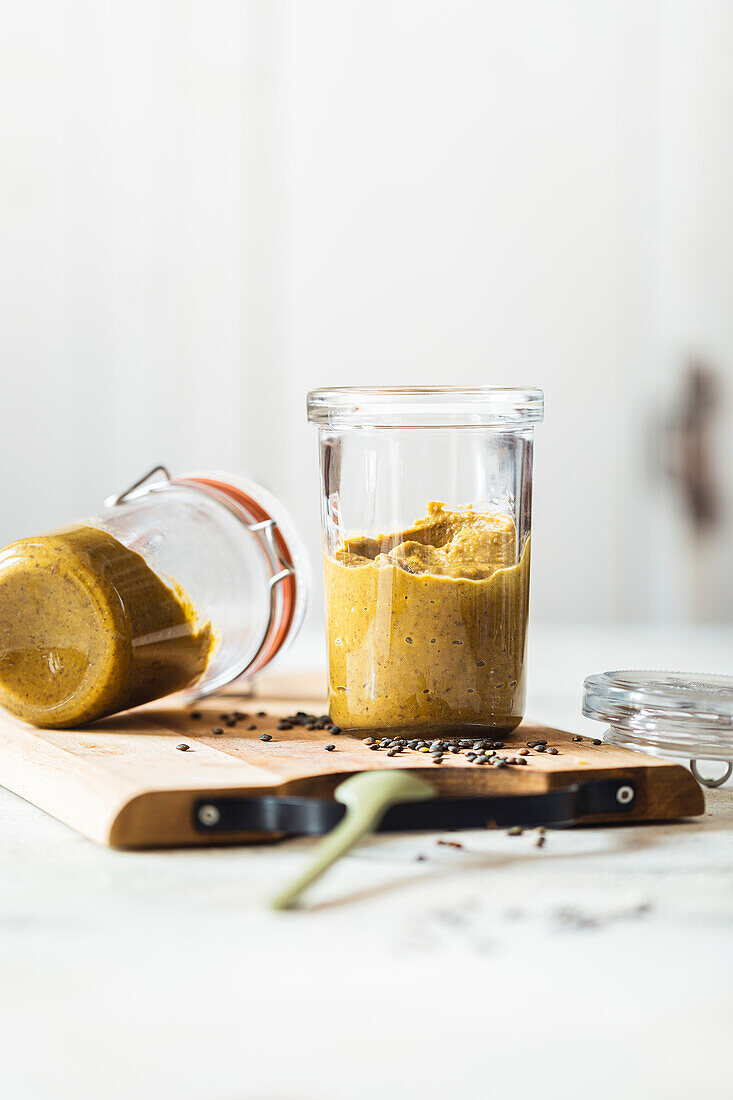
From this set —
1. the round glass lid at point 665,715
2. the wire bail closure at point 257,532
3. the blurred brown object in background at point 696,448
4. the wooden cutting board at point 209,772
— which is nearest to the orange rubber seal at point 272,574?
the wire bail closure at point 257,532

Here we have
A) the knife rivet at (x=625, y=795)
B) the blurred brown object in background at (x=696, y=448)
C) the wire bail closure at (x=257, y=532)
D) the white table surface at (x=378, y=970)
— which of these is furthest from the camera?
the blurred brown object in background at (x=696, y=448)

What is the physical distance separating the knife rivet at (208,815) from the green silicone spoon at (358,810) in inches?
2.7

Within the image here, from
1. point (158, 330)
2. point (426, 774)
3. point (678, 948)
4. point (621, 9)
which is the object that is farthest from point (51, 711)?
point (621, 9)

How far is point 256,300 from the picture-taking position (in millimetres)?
2285

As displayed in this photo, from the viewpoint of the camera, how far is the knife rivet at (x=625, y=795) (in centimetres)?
78

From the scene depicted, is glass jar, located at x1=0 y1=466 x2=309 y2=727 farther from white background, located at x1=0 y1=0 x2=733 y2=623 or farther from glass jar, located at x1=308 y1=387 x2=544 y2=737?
white background, located at x1=0 y1=0 x2=733 y2=623

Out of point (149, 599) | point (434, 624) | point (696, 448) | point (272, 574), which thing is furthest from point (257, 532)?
point (696, 448)

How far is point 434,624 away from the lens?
88cm

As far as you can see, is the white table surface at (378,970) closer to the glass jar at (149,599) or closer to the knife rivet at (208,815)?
the knife rivet at (208,815)

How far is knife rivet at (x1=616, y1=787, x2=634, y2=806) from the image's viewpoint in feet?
2.56

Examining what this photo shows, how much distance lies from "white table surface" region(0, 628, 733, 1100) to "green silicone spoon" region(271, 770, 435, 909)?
0.8 inches

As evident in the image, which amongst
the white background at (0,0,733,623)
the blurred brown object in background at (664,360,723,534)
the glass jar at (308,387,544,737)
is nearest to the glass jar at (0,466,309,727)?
the glass jar at (308,387,544,737)

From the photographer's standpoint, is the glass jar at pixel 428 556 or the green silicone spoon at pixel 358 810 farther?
the glass jar at pixel 428 556

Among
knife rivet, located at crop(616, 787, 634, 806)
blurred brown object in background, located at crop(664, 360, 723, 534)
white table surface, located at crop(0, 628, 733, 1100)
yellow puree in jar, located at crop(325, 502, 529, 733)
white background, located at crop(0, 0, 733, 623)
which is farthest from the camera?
blurred brown object in background, located at crop(664, 360, 723, 534)
